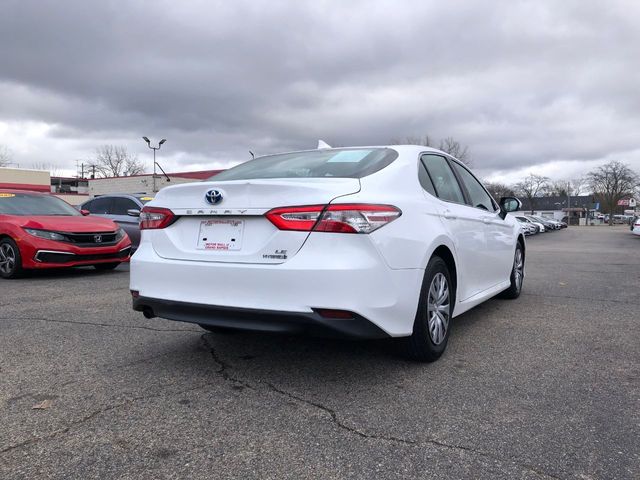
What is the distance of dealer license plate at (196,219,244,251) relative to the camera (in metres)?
3.18

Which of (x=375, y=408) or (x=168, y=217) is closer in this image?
(x=375, y=408)

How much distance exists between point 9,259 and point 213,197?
6237mm

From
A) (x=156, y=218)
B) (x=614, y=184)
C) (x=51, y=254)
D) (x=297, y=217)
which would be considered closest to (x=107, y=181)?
(x=51, y=254)

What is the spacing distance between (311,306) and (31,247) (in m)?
6.42

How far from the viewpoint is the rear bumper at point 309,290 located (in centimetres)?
289

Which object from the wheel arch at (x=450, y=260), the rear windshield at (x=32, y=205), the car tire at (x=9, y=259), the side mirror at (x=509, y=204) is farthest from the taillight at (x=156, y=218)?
the rear windshield at (x=32, y=205)

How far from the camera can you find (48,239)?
7816 millimetres

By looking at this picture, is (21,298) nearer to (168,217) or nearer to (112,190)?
(168,217)

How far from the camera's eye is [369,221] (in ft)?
9.80

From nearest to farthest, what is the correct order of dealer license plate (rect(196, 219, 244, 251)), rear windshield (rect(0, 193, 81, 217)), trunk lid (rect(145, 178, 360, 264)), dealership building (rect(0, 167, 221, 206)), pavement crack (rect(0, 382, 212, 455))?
1. pavement crack (rect(0, 382, 212, 455))
2. trunk lid (rect(145, 178, 360, 264))
3. dealer license plate (rect(196, 219, 244, 251))
4. rear windshield (rect(0, 193, 81, 217))
5. dealership building (rect(0, 167, 221, 206))

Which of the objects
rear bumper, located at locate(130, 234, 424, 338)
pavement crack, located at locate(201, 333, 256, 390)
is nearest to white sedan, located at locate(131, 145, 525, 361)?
rear bumper, located at locate(130, 234, 424, 338)

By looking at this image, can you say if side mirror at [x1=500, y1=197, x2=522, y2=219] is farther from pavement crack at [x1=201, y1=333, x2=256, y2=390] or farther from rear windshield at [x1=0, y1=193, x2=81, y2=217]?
rear windshield at [x1=0, y1=193, x2=81, y2=217]

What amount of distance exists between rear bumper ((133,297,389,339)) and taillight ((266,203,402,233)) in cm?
49

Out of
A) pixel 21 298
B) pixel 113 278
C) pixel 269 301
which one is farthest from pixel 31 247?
pixel 269 301
